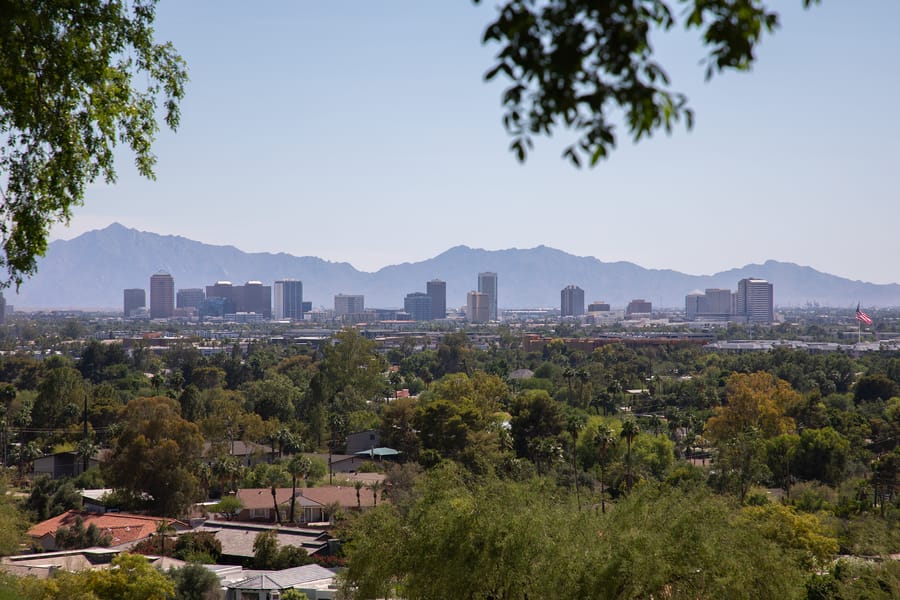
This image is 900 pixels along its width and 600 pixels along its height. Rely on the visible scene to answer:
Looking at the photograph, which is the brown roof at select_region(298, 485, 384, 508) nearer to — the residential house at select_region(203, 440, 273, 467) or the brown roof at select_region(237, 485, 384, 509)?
the brown roof at select_region(237, 485, 384, 509)

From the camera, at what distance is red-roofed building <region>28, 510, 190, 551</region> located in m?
35.2

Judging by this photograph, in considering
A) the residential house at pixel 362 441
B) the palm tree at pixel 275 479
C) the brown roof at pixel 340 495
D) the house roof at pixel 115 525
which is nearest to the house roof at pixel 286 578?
the house roof at pixel 115 525

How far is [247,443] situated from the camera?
54562mm

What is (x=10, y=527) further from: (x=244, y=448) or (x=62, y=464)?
(x=244, y=448)

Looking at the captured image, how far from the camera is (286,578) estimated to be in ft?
96.8

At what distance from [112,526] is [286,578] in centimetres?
1052

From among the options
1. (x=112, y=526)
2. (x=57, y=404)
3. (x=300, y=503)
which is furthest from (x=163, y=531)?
(x=57, y=404)

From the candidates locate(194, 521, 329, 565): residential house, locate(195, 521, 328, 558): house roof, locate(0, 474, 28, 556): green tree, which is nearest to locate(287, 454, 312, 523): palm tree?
locate(194, 521, 329, 565): residential house

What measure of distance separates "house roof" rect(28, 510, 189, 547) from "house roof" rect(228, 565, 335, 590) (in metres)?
7.61

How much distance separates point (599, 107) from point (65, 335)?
6811 inches

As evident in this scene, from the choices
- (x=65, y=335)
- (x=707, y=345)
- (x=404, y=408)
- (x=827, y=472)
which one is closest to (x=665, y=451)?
(x=827, y=472)

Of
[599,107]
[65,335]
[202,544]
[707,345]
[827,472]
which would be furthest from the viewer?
[65,335]

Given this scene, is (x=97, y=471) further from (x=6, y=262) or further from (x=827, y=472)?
(x=6, y=262)

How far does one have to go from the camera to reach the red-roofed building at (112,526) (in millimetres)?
35188
